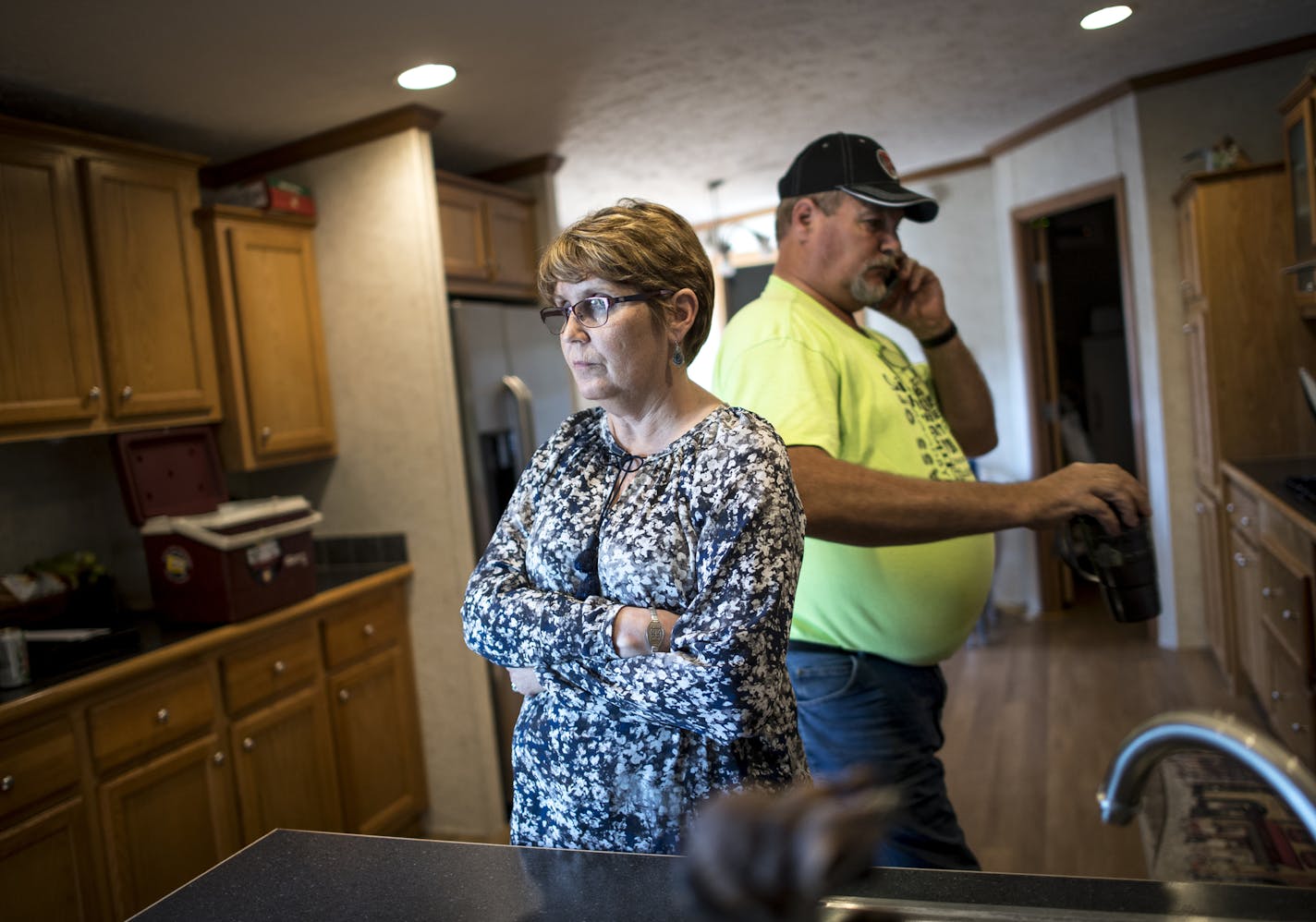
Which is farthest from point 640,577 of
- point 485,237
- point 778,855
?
point 485,237

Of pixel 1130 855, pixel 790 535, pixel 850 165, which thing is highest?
pixel 850 165

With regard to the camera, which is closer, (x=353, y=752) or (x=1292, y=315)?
(x=353, y=752)

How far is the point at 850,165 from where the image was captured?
1.76 metres

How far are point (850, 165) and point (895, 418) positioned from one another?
18.1 inches

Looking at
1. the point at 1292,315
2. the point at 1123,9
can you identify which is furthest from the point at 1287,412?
the point at 1123,9

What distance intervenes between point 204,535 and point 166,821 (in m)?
0.74

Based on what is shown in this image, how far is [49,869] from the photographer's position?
7.41 feet

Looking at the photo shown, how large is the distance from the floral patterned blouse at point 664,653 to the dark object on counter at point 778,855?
58 centimetres

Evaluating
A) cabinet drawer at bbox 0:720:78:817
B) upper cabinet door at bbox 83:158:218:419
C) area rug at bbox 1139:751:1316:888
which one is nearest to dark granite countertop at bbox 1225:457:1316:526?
area rug at bbox 1139:751:1316:888

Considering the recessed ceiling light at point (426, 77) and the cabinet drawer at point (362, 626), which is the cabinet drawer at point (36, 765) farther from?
the recessed ceiling light at point (426, 77)

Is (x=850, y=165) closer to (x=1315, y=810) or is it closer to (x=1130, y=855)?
(x=1315, y=810)

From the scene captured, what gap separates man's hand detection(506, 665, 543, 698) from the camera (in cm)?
120

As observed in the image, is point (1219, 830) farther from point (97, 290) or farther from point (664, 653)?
point (97, 290)

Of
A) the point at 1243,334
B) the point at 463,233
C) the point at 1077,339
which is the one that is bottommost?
the point at 1243,334
